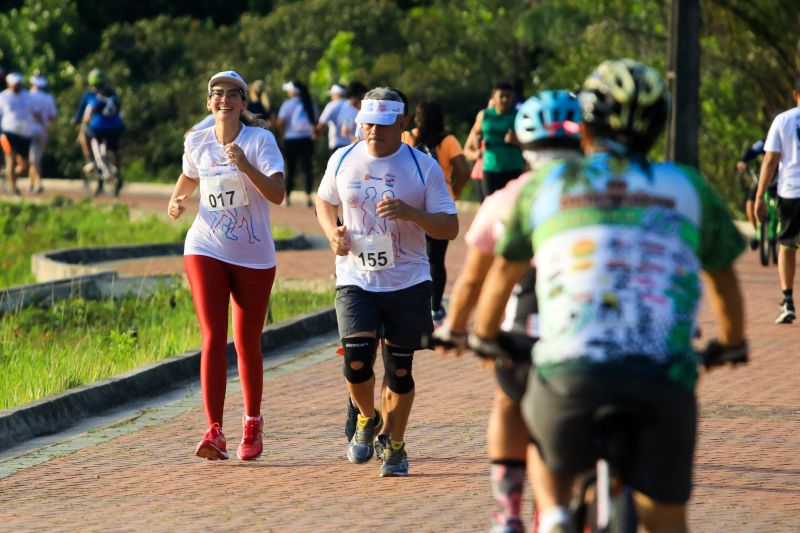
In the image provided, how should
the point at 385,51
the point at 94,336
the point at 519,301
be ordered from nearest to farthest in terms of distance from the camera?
the point at 519,301 → the point at 94,336 → the point at 385,51

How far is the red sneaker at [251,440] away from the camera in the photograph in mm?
8867

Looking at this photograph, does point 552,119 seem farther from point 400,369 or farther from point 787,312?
point 787,312

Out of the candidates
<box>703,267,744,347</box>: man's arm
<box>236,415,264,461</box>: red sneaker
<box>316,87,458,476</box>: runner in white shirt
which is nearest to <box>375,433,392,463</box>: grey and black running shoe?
<box>316,87,458,476</box>: runner in white shirt

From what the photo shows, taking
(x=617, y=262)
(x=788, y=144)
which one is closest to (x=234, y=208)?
(x=617, y=262)

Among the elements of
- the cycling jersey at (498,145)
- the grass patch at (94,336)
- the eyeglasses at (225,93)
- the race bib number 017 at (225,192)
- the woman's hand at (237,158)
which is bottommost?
the grass patch at (94,336)

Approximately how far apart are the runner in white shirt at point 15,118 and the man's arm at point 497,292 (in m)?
24.8

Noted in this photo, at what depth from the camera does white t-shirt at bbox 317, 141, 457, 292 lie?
8539 millimetres

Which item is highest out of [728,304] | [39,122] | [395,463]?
[728,304]

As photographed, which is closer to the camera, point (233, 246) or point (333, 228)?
point (333, 228)

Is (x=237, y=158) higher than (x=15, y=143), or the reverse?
(x=237, y=158)

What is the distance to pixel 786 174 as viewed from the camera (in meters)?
14.0

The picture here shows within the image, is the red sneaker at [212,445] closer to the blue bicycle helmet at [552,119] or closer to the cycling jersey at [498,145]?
the blue bicycle helmet at [552,119]

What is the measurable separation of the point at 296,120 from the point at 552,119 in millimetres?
22190

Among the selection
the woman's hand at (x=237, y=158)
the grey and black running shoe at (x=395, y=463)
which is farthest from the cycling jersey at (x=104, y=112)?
the grey and black running shoe at (x=395, y=463)
